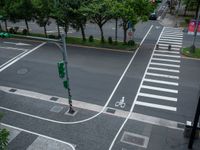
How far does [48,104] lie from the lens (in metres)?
21.2

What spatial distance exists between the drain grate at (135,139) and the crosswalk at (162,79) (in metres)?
4.12

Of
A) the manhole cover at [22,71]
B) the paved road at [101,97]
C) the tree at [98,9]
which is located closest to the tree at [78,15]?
the tree at [98,9]

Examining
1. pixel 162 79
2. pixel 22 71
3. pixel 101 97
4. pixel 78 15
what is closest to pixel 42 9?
pixel 78 15

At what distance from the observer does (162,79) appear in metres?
25.0

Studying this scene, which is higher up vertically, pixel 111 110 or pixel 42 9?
pixel 42 9

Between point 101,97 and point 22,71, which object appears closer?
point 101,97

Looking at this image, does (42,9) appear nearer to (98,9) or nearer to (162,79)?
(98,9)

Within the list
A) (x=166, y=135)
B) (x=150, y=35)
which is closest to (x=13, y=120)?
(x=166, y=135)

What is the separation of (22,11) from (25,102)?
19.9 m

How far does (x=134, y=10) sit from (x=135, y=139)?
18.8 m

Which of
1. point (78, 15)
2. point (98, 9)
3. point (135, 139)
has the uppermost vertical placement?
point (98, 9)

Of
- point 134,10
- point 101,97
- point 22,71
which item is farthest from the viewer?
point 134,10

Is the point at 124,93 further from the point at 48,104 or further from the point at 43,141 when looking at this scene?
the point at 43,141

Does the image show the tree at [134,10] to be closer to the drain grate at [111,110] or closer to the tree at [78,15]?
the tree at [78,15]
